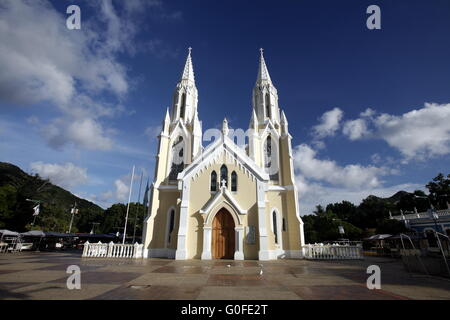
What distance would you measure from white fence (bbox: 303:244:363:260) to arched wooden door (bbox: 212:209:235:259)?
270 inches

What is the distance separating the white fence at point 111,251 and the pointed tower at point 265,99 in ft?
60.7

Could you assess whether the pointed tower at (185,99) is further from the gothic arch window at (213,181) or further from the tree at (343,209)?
the tree at (343,209)

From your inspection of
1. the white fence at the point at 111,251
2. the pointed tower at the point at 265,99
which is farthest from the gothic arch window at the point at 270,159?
the white fence at the point at 111,251

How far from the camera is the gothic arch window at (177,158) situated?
23.2 m

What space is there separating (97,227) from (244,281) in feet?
243

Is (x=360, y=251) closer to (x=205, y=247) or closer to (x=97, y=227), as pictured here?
(x=205, y=247)

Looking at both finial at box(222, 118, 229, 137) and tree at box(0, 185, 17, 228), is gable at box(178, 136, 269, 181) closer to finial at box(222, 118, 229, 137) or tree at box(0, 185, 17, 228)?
finial at box(222, 118, 229, 137)

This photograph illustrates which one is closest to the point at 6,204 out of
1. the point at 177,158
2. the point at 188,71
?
the point at 177,158

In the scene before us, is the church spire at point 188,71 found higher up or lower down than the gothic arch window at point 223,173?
higher up

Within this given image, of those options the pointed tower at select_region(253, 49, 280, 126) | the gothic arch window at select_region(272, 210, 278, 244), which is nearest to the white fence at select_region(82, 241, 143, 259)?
the gothic arch window at select_region(272, 210, 278, 244)

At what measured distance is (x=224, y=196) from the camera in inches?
753

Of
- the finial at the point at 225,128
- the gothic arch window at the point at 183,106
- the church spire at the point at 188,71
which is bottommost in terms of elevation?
the finial at the point at 225,128

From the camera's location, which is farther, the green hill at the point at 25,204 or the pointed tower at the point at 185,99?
the green hill at the point at 25,204
